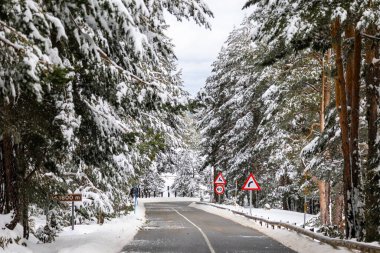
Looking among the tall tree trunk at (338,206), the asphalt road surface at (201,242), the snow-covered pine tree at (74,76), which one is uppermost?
the snow-covered pine tree at (74,76)

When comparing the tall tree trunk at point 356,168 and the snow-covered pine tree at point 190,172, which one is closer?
the tall tree trunk at point 356,168

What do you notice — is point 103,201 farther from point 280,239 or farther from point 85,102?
point 85,102

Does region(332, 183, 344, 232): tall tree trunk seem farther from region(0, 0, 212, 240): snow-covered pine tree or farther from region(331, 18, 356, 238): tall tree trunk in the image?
region(0, 0, 212, 240): snow-covered pine tree

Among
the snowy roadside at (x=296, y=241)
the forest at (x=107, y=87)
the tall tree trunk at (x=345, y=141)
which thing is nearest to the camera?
the forest at (x=107, y=87)

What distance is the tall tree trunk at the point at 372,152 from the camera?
1155 cm

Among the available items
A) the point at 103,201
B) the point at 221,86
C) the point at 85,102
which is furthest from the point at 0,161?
the point at 221,86

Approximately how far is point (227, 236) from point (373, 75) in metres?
8.43

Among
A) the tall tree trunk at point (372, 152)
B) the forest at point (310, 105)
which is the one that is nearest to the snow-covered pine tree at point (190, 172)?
the forest at point (310, 105)

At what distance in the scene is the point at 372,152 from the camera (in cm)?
1234

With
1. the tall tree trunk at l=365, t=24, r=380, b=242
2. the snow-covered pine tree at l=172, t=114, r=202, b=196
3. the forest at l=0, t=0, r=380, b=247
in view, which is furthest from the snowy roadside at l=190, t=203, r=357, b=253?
the snow-covered pine tree at l=172, t=114, r=202, b=196

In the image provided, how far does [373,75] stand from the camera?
12820 mm

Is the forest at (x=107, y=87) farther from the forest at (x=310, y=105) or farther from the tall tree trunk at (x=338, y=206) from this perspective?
the tall tree trunk at (x=338, y=206)

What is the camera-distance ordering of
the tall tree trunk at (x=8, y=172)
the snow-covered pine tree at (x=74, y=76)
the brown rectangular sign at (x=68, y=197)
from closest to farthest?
the snow-covered pine tree at (x=74, y=76) < the tall tree trunk at (x=8, y=172) < the brown rectangular sign at (x=68, y=197)

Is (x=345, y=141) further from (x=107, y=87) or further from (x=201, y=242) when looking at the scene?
(x=107, y=87)
